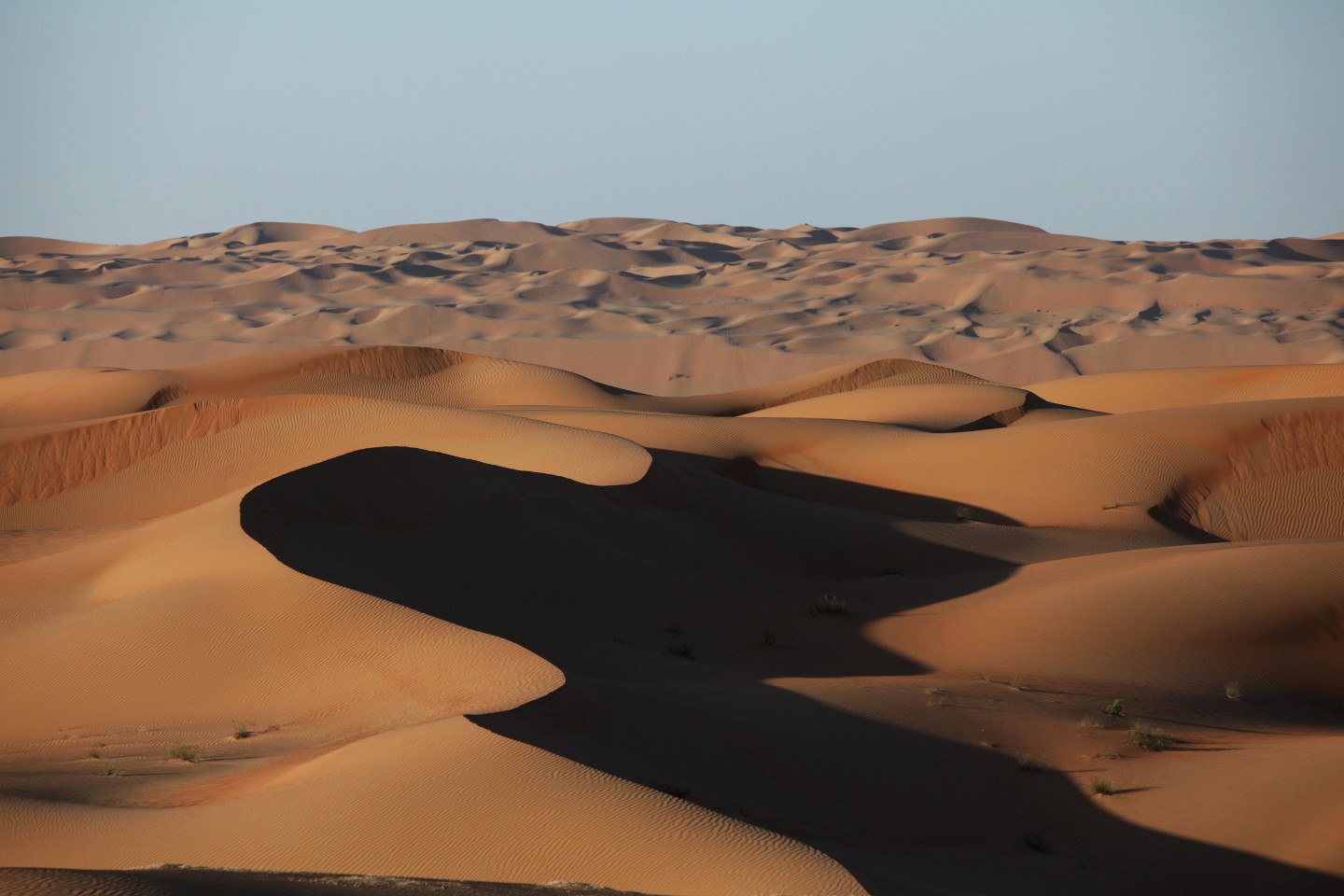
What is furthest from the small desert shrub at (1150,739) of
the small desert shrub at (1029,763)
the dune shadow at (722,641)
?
the dune shadow at (722,641)

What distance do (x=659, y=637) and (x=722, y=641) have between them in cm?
60

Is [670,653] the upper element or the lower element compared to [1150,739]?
lower

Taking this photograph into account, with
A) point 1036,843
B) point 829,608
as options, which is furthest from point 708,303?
point 1036,843

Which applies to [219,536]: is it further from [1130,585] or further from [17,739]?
[1130,585]

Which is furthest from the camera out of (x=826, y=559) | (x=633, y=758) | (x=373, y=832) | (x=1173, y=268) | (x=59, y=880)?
(x=1173, y=268)

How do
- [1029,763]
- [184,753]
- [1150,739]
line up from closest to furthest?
1. [184,753]
2. [1029,763]
3. [1150,739]

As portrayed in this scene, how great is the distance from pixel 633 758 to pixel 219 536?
6.45 metres

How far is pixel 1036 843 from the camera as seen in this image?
8.75 m

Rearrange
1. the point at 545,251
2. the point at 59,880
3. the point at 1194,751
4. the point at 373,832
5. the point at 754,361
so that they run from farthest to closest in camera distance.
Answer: the point at 545,251, the point at 754,361, the point at 1194,751, the point at 373,832, the point at 59,880

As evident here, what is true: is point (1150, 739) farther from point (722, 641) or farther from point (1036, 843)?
point (722, 641)

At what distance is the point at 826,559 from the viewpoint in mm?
18422

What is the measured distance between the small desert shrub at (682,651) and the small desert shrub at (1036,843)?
4.45 m

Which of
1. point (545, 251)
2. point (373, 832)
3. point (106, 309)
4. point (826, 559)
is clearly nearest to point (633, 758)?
point (373, 832)

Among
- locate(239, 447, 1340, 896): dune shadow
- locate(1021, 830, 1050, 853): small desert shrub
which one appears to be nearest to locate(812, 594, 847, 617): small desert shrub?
locate(239, 447, 1340, 896): dune shadow
